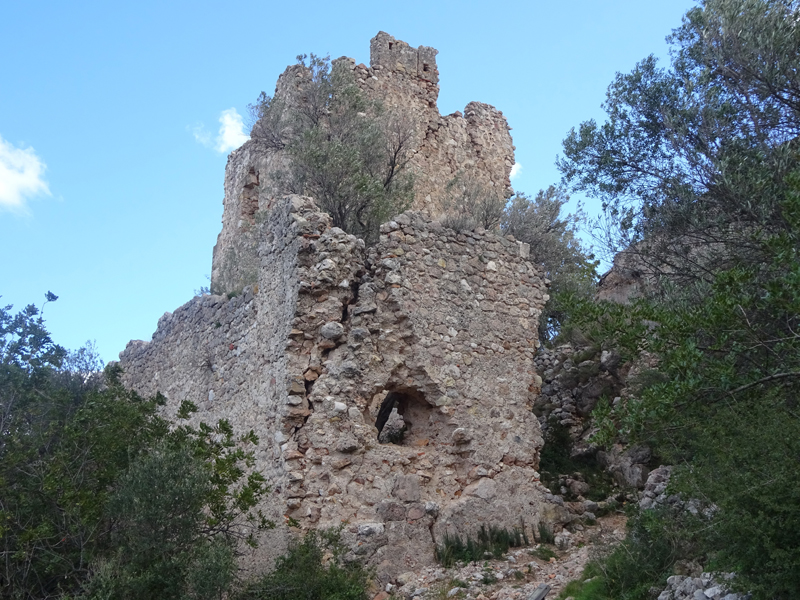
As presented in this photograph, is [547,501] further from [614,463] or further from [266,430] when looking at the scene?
[266,430]

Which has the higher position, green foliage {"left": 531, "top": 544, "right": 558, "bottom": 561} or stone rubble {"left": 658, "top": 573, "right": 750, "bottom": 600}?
green foliage {"left": 531, "top": 544, "right": 558, "bottom": 561}

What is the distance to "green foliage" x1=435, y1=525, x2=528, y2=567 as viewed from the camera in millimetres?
7992

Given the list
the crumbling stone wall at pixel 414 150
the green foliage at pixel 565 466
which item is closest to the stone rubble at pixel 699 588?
the green foliage at pixel 565 466

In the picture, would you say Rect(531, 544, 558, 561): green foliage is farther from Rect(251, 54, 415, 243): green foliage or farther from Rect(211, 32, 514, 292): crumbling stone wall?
Rect(211, 32, 514, 292): crumbling stone wall

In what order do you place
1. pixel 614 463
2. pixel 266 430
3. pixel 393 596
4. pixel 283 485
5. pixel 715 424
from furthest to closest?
pixel 614 463 → pixel 266 430 → pixel 283 485 → pixel 393 596 → pixel 715 424

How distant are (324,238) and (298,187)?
11.6 feet

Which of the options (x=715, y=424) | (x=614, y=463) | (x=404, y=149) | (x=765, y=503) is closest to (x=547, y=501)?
(x=614, y=463)

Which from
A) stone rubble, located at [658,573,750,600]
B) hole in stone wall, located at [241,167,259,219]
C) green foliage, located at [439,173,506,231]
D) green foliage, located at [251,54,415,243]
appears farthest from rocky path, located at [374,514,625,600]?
hole in stone wall, located at [241,167,259,219]

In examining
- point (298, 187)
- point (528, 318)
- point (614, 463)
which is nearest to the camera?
point (528, 318)

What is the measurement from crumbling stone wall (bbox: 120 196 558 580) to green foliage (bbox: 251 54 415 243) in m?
2.13

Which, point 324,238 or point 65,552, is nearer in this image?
point 65,552

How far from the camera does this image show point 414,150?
595 inches

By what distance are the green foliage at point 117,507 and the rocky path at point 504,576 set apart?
1.74 m

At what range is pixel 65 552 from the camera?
7473 mm
